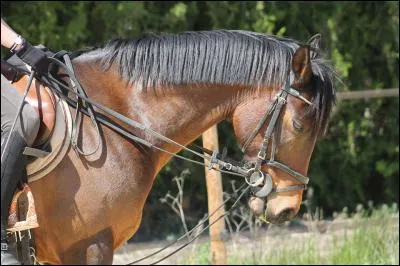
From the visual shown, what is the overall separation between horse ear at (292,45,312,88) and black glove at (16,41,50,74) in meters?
1.06

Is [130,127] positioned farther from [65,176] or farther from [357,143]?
[357,143]

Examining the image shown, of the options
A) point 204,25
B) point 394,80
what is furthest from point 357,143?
point 204,25

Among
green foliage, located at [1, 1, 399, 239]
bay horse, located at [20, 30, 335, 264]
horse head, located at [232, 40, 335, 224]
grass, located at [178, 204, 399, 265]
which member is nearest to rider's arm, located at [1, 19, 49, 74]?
bay horse, located at [20, 30, 335, 264]

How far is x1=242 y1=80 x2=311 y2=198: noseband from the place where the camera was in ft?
12.1

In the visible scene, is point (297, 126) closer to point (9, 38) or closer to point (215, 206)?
point (9, 38)

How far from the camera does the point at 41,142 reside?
358cm

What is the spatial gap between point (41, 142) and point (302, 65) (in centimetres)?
115

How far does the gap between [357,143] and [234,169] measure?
4.59 meters

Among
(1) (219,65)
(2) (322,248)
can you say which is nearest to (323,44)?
(2) (322,248)

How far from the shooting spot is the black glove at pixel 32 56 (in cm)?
355

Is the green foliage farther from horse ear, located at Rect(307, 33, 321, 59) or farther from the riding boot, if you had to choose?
the riding boot

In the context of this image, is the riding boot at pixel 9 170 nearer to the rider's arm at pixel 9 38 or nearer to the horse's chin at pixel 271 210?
the rider's arm at pixel 9 38

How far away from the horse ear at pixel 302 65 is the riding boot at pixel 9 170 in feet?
3.89

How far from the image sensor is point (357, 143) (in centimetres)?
814
